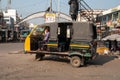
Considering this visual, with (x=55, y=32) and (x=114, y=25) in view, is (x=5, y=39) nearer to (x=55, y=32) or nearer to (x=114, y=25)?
(x=114, y=25)

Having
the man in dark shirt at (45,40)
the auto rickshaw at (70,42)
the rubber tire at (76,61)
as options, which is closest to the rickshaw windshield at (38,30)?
the auto rickshaw at (70,42)

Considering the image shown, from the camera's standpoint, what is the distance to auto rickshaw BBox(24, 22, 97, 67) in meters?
15.8

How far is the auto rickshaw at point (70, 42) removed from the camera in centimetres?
1578

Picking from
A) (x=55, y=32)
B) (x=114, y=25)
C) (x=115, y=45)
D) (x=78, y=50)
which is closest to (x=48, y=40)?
(x=55, y=32)

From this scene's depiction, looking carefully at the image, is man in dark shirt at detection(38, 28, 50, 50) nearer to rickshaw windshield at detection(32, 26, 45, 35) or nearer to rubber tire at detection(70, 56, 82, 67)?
rickshaw windshield at detection(32, 26, 45, 35)

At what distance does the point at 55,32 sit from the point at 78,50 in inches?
70.9

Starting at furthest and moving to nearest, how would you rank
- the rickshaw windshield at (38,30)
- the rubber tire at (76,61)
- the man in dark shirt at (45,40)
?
the rickshaw windshield at (38,30)
the man in dark shirt at (45,40)
the rubber tire at (76,61)

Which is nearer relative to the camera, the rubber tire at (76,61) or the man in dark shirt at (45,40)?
the rubber tire at (76,61)

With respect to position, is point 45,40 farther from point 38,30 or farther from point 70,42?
point 70,42

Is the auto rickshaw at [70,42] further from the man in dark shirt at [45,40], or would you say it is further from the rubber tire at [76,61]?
the man in dark shirt at [45,40]

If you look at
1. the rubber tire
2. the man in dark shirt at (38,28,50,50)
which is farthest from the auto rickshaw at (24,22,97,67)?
the man in dark shirt at (38,28,50,50)

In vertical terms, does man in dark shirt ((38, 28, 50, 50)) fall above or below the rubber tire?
above

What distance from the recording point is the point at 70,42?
54.0 ft

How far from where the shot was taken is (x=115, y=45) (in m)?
28.3
